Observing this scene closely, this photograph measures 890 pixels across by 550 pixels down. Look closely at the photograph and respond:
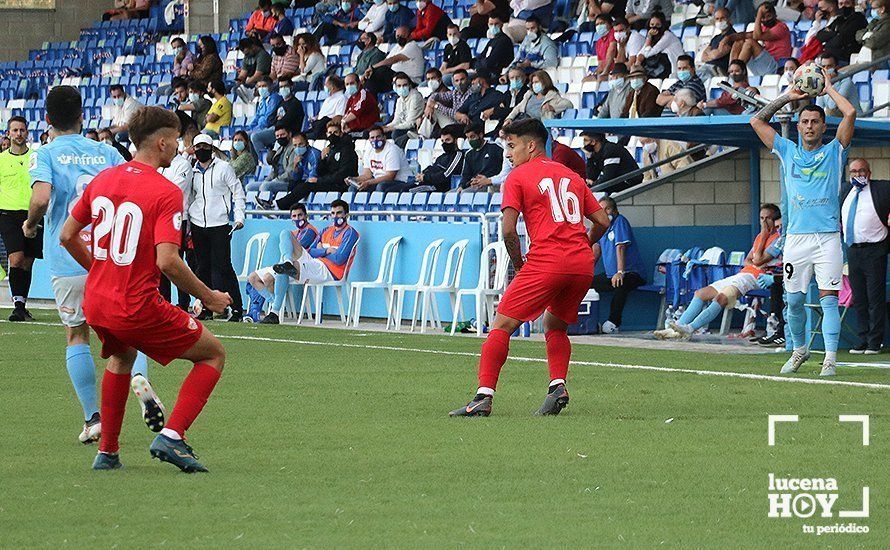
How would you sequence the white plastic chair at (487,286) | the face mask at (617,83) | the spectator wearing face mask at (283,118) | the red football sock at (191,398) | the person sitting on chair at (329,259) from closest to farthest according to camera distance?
the red football sock at (191,398)
the white plastic chair at (487,286)
the person sitting on chair at (329,259)
the face mask at (617,83)
the spectator wearing face mask at (283,118)

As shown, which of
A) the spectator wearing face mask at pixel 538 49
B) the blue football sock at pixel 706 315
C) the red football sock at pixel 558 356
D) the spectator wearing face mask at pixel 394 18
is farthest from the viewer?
the spectator wearing face mask at pixel 394 18

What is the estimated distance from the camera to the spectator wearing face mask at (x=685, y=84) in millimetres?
19125

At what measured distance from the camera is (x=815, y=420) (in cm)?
938

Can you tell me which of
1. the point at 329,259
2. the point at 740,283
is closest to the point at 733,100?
the point at 740,283

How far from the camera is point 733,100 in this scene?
18.3 m

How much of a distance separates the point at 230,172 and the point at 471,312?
3.32 metres

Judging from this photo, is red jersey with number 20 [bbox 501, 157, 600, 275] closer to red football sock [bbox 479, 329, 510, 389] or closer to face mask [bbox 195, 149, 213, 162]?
red football sock [bbox 479, 329, 510, 389]

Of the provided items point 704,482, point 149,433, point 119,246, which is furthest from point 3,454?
point 704,482

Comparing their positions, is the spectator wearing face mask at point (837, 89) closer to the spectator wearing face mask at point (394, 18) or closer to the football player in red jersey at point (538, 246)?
the football player in red jersey at point (538, 246)

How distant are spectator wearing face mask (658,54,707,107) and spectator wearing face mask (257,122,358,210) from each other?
15.0 ft

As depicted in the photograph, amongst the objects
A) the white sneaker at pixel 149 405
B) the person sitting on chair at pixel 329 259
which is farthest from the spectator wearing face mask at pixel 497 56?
the white sneaker at pixel 149 405

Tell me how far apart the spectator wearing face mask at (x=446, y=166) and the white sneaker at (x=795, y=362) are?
29.0 feet

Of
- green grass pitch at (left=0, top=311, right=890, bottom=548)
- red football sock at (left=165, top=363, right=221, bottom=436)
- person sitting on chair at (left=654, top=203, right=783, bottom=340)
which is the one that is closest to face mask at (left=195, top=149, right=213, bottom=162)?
person sitting on chair at (left=654, top=203, right=783, bottom=340)

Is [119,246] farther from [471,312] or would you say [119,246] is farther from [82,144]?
[471,312]
